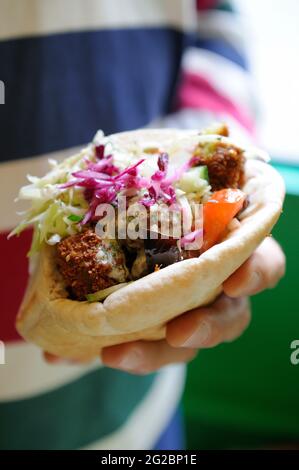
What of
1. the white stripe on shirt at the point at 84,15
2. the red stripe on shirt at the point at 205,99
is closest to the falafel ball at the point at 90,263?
the white stripe on shirt at the point at 84,15

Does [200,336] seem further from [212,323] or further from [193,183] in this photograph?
[193,183]

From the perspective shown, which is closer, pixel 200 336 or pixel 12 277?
pixel 200 336

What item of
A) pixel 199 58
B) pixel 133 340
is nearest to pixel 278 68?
pixel 199 58

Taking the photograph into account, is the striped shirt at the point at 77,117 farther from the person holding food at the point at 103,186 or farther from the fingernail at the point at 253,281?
the fingernail at the point at 253,281

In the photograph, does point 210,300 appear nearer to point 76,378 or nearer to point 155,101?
point 76,378

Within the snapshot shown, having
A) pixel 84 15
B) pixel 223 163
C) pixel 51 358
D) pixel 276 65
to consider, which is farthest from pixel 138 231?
pixel 276 65

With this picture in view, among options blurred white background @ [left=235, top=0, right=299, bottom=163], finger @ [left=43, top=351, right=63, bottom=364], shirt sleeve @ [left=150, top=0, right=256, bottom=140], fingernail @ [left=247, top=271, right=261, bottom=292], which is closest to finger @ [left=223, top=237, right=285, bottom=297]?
fingernail @ [left=247, top=271, right=261, bottom=292]
